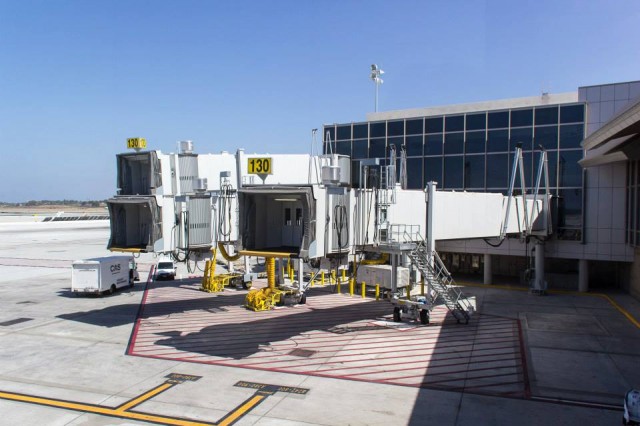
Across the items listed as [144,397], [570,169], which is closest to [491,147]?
[570,169]

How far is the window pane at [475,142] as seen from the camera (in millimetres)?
46750

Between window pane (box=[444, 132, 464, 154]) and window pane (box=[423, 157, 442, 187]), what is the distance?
4.17ft

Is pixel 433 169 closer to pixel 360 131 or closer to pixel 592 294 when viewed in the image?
pixel 360 131

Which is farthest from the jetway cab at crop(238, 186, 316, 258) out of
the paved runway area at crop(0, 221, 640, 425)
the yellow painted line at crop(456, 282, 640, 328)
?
the yellow painted line at crop(456, 282, 640, 328)

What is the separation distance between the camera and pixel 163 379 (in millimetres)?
19812

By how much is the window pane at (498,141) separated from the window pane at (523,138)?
1.59 feet

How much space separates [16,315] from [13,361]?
11.2 meters

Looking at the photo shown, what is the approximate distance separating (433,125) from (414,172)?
193 inches

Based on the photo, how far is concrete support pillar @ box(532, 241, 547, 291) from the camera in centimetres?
4178

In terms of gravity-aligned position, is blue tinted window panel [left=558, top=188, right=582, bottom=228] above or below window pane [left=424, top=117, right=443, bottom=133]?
below

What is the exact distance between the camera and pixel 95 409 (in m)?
16.8

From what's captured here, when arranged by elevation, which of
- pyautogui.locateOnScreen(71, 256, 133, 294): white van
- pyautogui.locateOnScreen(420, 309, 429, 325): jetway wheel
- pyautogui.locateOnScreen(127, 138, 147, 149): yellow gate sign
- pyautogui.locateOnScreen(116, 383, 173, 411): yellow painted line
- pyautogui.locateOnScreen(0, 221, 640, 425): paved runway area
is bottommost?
pyautogui.locateOnScreen(0, 221, 640, 425): paved runway area

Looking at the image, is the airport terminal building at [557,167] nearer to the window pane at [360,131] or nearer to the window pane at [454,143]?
the window pane at [454,143]

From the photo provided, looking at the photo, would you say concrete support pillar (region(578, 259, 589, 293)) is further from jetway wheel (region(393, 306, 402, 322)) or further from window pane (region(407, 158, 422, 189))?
jetway wheel (region(393, 306, 402, 322))
